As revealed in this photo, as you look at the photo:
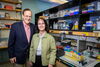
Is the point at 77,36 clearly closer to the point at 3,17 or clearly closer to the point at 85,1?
the point at 85,1

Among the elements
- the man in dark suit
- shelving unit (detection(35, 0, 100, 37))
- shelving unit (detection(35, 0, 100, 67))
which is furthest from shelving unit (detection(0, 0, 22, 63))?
shelving unit (detection(35, 0, 100, 67))

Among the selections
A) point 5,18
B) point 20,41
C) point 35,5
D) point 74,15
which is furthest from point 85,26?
point 35,5

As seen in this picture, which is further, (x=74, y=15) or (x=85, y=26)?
(x=74, y=15)

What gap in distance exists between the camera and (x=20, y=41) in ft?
5.07

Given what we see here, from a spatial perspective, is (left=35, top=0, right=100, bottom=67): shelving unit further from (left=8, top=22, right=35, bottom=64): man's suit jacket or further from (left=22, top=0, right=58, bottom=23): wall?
(left=22, top=0, right=58, bottom=23): wall

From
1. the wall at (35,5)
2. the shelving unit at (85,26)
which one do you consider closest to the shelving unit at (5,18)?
the wall at (35,5)

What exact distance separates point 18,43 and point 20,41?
0.05m

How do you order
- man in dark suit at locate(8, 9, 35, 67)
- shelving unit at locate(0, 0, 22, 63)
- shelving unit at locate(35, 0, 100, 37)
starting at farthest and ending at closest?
shelving unit at locate(0, 0, 22, 63)
shelving unit at locate(35, 0, 100, 37)
man in dark suit at locate(8, 9, 35, 67)

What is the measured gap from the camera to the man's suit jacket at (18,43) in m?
1.54

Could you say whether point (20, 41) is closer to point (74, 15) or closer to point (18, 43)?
point (18, 43)

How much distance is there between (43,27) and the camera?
147 cm

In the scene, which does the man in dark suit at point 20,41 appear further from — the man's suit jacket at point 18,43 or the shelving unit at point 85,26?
the shelving unit at point 85,26

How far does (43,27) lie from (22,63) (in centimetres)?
75

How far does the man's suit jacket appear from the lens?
5.05 ft
